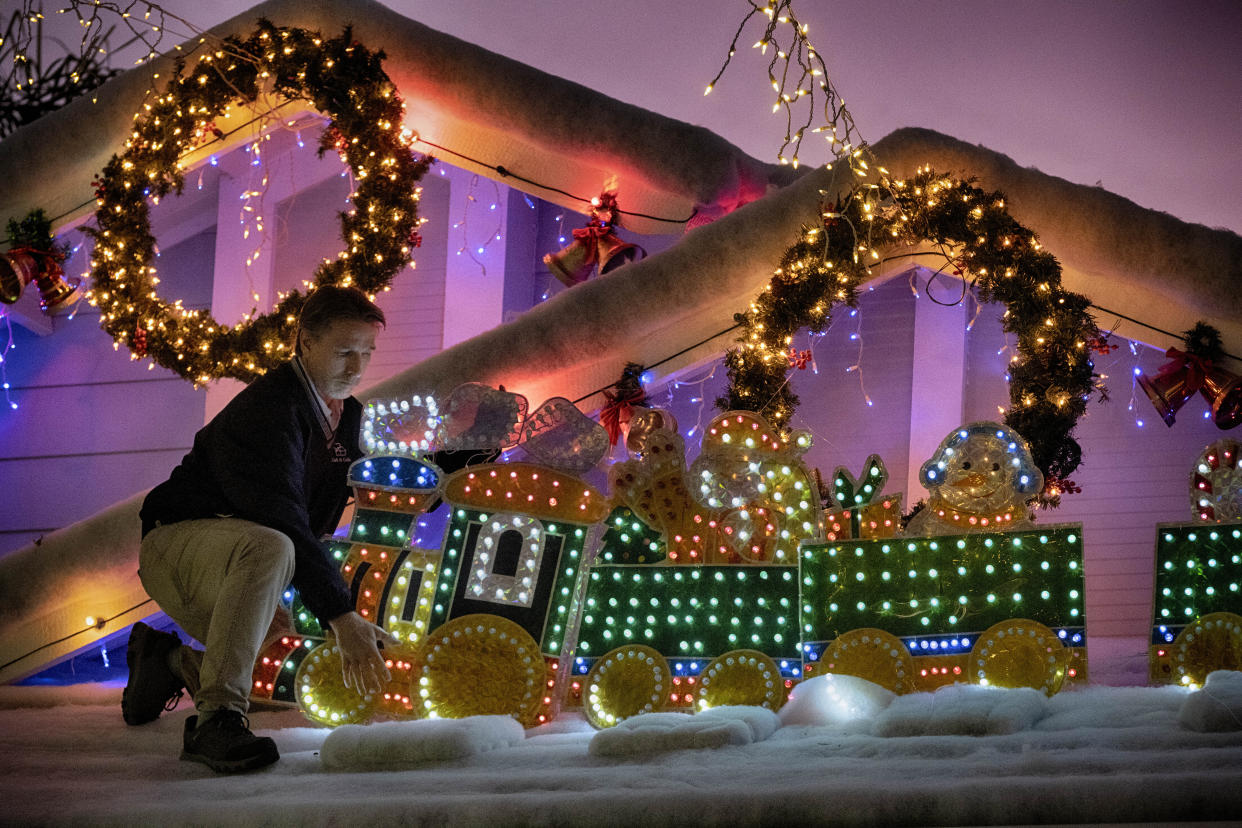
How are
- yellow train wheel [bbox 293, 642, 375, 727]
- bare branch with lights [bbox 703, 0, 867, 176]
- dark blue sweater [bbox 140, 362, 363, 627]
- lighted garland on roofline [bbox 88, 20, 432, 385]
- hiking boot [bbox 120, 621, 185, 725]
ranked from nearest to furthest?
dark blue sweater [bbox 140, 362, 363, 627] < yellow train wheel [bbox 293, 642, 375, 727] < hiking boot [bbox 120, 621, 185, 725] < bare branch with lights [bbox 703, 0, 867, 176] < lighted garland on roofline [bbox 88, 20, 432, 385]

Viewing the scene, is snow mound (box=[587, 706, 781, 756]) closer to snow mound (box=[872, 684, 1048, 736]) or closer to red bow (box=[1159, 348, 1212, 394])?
snow mound (box=[872, 684, 1048, 736])

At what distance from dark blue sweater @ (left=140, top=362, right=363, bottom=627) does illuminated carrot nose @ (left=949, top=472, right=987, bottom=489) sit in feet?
5.62

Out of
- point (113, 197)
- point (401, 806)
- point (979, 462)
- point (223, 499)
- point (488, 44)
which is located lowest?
Answer: point (401, 806)

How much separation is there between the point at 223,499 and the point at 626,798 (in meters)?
1.53

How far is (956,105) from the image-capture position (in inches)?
216

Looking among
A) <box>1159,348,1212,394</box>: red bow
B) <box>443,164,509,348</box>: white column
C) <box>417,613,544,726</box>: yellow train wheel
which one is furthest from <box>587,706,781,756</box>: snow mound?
<box>443,164,509,348</box>: white column

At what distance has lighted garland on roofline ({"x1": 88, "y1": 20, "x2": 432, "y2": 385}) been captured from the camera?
16.7ft

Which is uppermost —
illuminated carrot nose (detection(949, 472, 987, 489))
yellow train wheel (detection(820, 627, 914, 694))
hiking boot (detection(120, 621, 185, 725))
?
illuminated carrot nose (detection(949, 472, 987, 489))

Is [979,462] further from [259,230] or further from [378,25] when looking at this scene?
[259,230]

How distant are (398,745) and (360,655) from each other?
0.25m

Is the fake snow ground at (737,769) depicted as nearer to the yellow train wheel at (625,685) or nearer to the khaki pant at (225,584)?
the yellow train wheel at (625,685)

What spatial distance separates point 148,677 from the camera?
3766 mm

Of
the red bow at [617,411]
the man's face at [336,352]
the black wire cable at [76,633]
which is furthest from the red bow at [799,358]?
the black wire cable at [76,633]

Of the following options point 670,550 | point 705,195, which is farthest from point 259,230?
point 670,550
